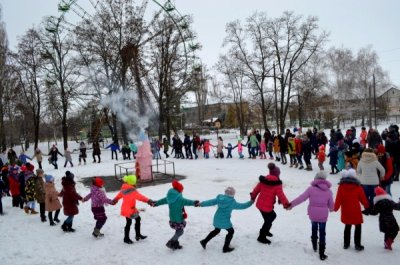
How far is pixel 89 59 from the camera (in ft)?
109

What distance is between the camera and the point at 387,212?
666 cm

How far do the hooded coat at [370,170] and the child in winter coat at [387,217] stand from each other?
2.18 m

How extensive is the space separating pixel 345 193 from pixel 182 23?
2360cm

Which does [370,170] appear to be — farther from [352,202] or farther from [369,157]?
[352,202]

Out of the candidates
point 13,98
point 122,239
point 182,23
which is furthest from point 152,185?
point 13,98

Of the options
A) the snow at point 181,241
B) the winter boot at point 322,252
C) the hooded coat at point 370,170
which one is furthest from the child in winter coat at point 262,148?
the winter boot at point 322,252

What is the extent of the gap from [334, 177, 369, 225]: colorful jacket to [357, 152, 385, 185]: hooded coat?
232 centimetres

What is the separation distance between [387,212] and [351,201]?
2.22 ft

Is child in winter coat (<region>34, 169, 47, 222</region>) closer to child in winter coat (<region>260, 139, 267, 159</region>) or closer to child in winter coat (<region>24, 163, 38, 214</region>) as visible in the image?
child in winter coat (<region>24, 163, 38, 214</region>)

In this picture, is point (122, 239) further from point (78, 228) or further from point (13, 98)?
point (13, 98)

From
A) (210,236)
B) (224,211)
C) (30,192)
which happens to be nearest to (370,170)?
(224,211)

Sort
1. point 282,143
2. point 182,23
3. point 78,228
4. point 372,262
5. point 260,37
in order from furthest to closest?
point 260,37 < point 182,23 < point 282,143 < point 78,228 < point 372,262

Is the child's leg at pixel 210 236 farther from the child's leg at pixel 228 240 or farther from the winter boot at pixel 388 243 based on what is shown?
the winter boot at pixel 388 243

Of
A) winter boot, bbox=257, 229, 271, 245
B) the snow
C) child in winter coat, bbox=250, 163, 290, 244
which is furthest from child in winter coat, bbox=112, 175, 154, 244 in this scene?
winter boot, bbox=257, 229, 271, 245
